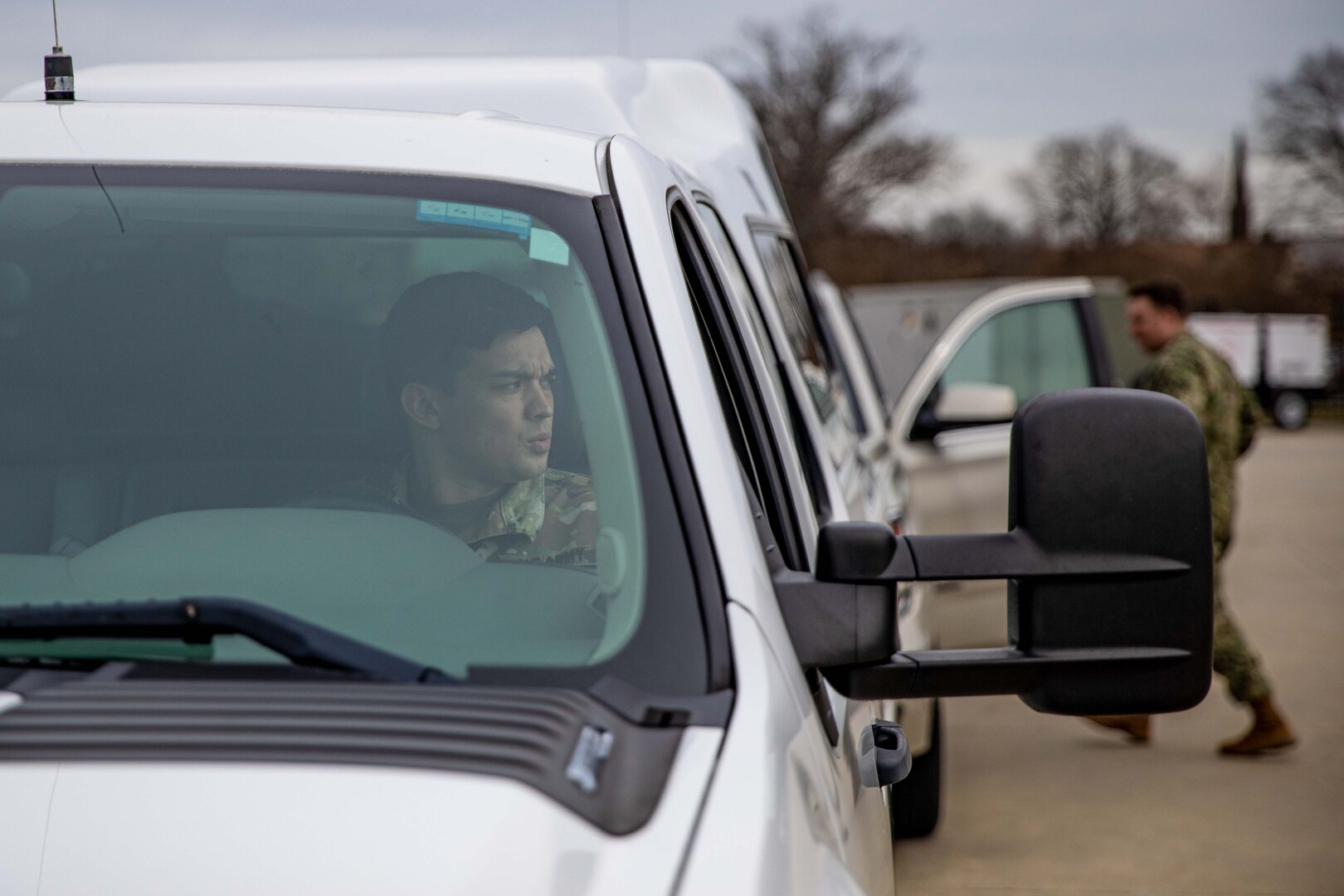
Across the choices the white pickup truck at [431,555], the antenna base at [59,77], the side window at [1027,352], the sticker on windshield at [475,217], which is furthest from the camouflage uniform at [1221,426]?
the antenna base at [59,77]

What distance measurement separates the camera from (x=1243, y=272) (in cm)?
4575

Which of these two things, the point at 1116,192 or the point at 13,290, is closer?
the point at 13,290

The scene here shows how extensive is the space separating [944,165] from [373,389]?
1991 inches

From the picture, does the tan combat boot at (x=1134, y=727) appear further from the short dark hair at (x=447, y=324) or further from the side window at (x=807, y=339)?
the short dark hair at (x=447, y=324)

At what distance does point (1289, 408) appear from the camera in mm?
31656

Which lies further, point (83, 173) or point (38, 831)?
point (83, 173)

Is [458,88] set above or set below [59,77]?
above

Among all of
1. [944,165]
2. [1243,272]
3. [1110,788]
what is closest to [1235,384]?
[1110,788]

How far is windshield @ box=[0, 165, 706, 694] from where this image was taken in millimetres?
1675

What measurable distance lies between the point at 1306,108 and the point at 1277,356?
20662 mm

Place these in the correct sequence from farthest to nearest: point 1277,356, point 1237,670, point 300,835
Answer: point 1277,356
point 1237,670
point 300,835

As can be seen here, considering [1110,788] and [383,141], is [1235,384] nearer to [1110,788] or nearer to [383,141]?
[1110,788]

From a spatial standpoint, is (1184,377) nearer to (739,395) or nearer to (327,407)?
(739,395)

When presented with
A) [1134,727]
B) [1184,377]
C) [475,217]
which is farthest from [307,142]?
[1134,727]
